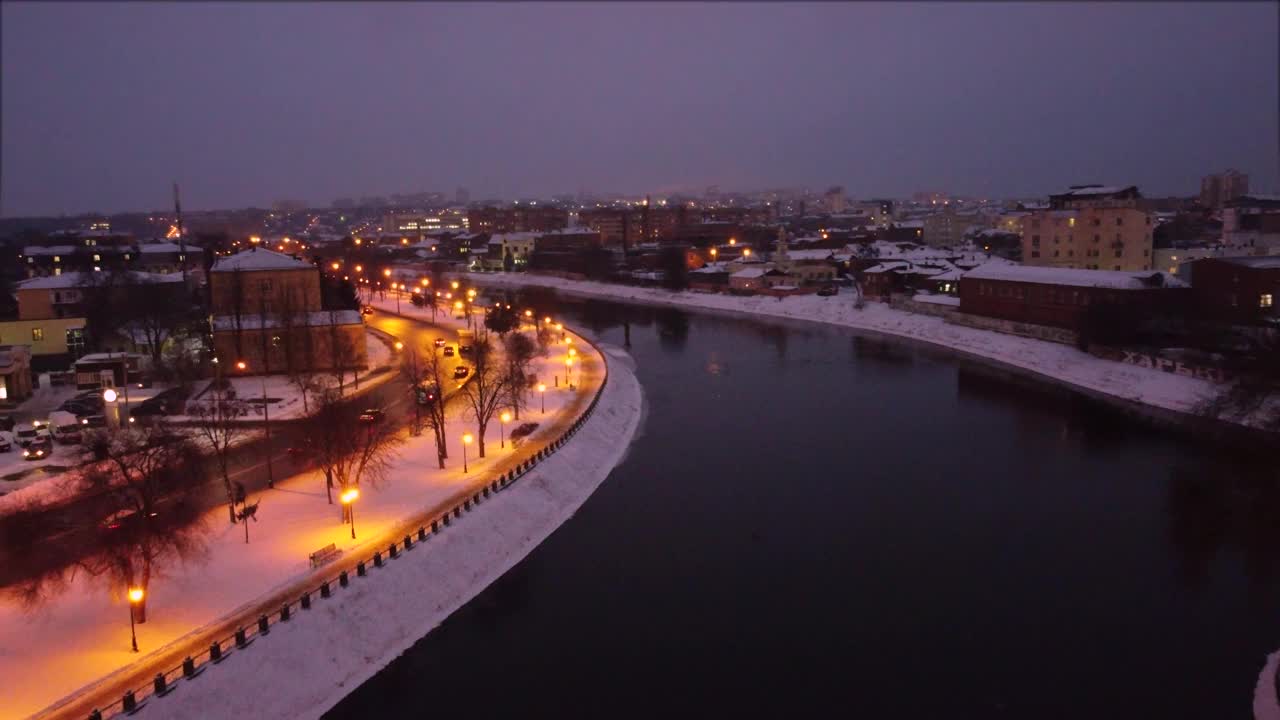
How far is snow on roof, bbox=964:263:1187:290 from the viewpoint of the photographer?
74.2ft

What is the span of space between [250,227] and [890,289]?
95500mm

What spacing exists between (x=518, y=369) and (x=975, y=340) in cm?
1436

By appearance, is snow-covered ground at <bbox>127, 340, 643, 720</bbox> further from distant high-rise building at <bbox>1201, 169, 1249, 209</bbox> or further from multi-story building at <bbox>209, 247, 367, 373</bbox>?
distant high-rise building at <bbox>1201, 169, 1249, 209</bbox>

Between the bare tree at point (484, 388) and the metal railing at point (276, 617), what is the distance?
2.00 metres

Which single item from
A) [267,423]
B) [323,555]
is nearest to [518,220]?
[267,423]

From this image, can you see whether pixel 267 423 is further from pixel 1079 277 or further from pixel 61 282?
pixel 1079 277

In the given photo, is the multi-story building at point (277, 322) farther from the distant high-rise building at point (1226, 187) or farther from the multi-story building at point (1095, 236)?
the distant high-rise building at point (1226, 187)

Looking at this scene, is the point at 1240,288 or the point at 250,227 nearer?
the point at 1240,288

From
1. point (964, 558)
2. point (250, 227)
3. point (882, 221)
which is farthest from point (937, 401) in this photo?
point (250, 227)

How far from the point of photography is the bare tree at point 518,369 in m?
15.9

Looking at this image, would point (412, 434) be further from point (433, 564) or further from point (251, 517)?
point (433, 564)

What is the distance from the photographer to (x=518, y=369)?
1748cm

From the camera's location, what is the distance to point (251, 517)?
10203 mm

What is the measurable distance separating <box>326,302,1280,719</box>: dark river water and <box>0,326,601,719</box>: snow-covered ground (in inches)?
61.6
